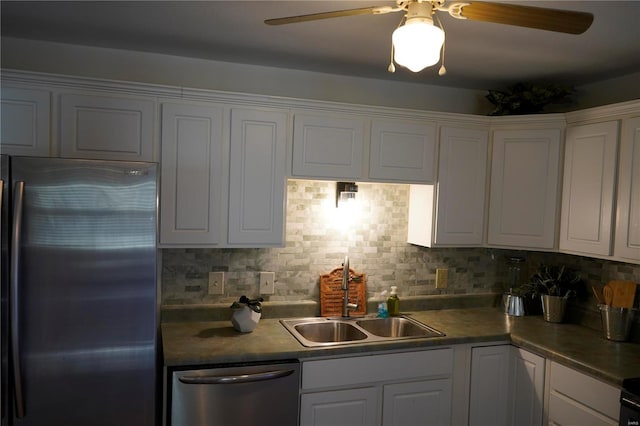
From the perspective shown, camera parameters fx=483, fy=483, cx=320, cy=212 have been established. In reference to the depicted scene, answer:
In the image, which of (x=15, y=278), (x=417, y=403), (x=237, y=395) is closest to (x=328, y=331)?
(x=417, y=403)

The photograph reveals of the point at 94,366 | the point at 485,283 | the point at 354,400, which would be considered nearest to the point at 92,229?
the point at 94,366

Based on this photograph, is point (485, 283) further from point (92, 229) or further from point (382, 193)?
point (92, 229)

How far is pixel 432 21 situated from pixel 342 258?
1762 millimetres

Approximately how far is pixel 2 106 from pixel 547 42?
7.98 feet

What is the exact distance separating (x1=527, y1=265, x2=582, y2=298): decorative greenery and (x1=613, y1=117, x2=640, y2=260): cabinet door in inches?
20.9

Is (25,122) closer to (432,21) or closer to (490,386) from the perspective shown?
(432,21)

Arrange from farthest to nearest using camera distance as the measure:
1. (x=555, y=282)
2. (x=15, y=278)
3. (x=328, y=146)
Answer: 1. (x=555, y=282)
2. (x=328, y=146)
3. (x=15, y=278)

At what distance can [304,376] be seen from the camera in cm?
226

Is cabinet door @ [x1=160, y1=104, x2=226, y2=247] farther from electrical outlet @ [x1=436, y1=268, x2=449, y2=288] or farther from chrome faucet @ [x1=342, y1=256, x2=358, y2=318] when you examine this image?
electrical outlet @ [x1=436, y1=268, x2=449, y2=288]

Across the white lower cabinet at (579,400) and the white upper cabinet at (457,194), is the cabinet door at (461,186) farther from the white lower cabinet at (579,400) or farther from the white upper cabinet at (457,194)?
the white lower cabinet at (579,400)

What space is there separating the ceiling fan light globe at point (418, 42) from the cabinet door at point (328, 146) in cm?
116

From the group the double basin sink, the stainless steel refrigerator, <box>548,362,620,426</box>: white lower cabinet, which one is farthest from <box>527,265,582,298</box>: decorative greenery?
the stainless steel refrigerator

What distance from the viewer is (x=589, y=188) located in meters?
2.56

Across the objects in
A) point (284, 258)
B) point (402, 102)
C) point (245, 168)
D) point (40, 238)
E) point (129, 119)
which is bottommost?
point (284, 258)
